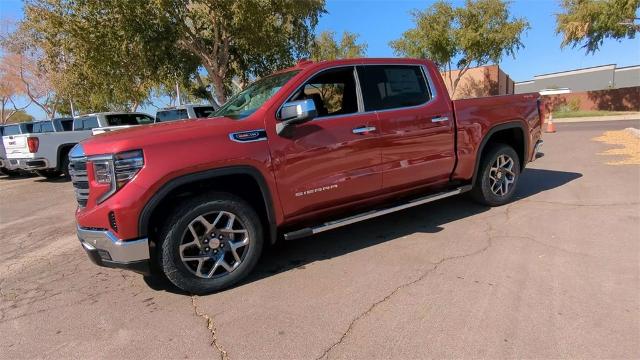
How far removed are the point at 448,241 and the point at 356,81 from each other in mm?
1969

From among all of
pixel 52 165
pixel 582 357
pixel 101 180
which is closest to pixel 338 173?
pixel 101 180

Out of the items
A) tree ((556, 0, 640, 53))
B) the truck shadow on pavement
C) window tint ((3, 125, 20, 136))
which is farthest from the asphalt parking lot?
tree ((556, 0, 640, 53))

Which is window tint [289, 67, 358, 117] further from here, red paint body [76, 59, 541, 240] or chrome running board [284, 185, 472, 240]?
chrome running board [284, 185, 472, 240]

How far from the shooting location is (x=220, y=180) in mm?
3871

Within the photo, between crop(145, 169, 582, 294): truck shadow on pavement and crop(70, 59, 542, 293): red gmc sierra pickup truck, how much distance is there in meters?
0.37

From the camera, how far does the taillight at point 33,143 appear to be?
36.4 ft

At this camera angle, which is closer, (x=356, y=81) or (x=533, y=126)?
(x=356, y=81)

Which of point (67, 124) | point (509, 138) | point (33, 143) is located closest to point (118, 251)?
point (509, 138)

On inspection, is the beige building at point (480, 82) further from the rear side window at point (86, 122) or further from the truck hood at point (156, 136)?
the truck hood at point (156, 136)

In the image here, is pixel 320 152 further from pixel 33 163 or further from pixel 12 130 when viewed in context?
pixel 12 130

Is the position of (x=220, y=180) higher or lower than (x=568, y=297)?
higher

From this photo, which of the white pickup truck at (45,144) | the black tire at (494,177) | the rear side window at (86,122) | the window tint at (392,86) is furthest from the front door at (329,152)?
the rear side window at (86,122)

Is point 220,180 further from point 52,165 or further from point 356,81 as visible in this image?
point 52,165

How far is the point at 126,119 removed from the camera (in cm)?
1419
